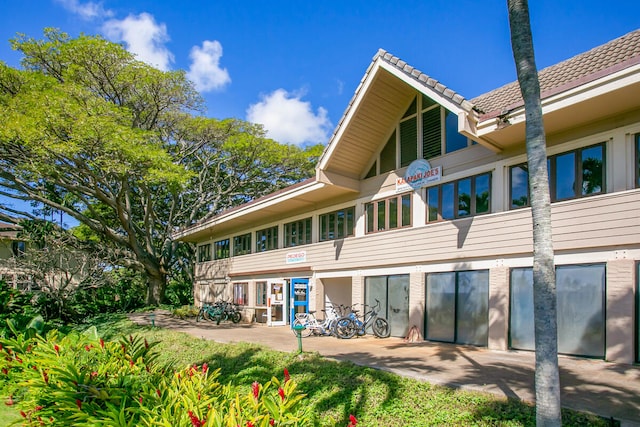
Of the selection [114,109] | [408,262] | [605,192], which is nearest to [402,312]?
[408,262]

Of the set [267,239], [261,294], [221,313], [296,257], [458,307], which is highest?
[267,239]

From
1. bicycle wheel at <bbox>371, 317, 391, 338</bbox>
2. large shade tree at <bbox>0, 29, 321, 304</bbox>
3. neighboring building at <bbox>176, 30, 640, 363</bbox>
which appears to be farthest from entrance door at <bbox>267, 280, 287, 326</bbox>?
bicycle wheel at <bbox>371, 317, 391, 338</bbox>

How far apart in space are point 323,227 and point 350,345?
6564mm

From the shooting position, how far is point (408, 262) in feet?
47.7

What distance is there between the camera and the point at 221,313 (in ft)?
73.6

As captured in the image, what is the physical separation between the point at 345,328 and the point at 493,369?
6554mm

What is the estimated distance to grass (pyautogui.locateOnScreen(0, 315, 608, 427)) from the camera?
6.21 metres

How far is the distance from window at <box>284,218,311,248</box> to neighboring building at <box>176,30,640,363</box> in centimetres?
9

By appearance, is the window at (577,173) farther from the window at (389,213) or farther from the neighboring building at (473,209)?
the window at (389,213)

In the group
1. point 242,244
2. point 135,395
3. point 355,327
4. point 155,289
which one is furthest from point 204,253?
point 135,395

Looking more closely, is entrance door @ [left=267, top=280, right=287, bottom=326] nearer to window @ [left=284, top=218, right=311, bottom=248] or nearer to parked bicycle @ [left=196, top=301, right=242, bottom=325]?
window @ [left=284, top=218, right=311, bottom=248]

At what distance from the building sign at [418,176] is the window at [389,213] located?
328 mm

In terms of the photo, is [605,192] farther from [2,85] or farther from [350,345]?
[2,85]

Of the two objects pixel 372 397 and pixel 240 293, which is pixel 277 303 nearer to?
pixel 240 293
